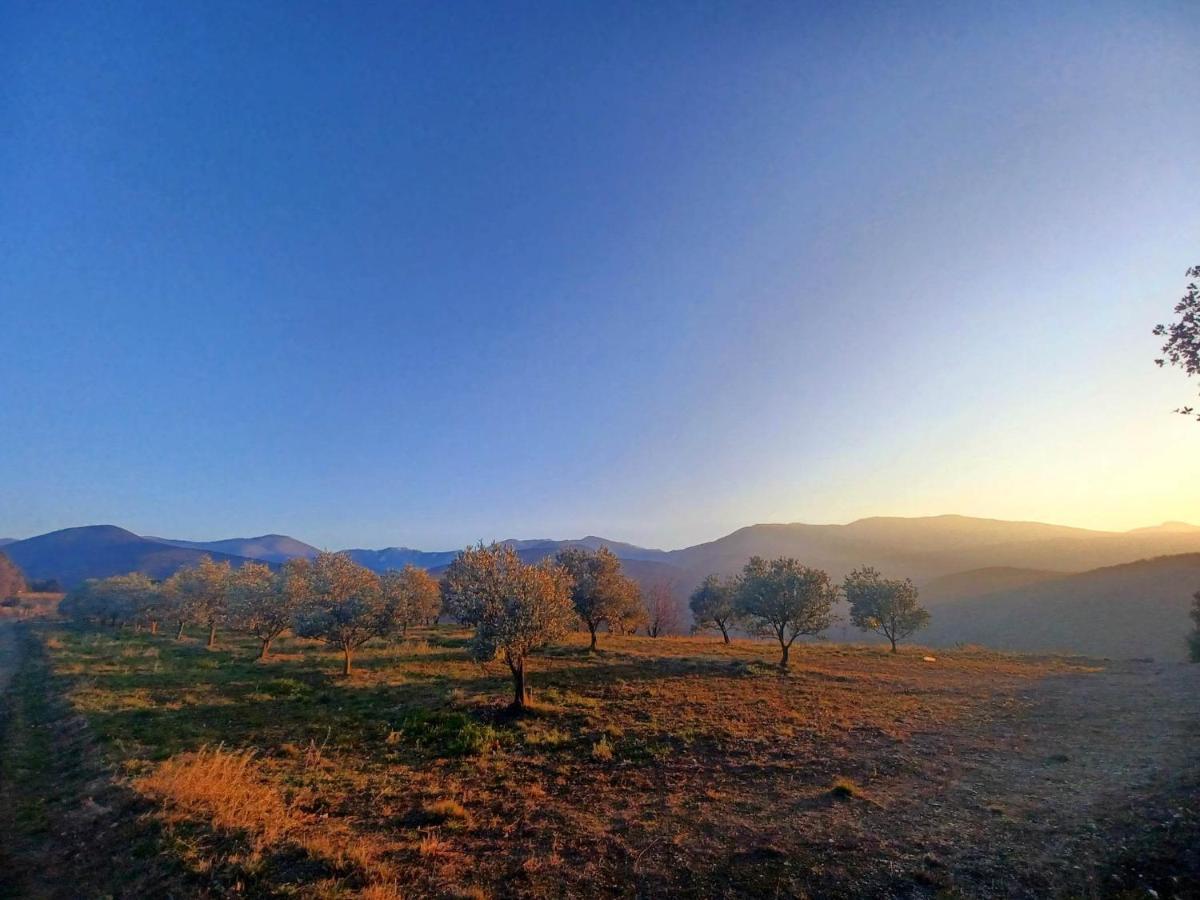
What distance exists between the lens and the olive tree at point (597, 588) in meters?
50.6

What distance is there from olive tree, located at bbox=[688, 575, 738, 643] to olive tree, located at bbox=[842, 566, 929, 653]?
14.9 m

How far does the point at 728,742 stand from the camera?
21.4 meters

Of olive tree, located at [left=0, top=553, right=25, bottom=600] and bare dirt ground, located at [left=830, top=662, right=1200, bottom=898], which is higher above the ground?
olive tree, located at [left=0, top=553, right=25, bottom=600]

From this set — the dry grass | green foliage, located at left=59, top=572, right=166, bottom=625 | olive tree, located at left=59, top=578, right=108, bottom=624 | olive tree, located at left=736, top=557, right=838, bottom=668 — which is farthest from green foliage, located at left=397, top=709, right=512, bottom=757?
olive tree, located at left=59, top=578, right=108, bottom=624

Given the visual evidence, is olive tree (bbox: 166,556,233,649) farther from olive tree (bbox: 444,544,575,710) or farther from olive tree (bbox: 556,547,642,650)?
olive tree (bbox: 444,544,575,710)

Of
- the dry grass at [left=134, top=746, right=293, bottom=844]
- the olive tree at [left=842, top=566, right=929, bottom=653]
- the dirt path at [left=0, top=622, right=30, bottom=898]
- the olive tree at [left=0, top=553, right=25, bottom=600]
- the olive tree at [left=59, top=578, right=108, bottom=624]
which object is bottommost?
the olive tree at [left=842, top=566, right=929, bottom=653]

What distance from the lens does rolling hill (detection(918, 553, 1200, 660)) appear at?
8031 centimetres

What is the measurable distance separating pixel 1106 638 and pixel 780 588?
8056 cm

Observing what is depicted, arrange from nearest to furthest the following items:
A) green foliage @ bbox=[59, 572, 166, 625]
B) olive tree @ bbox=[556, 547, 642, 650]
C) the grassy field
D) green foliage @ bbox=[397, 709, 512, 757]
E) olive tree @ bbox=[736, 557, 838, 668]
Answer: the grassy field
green foliage @ bbox=[397, 709, 512, 757]
olive tree @ bbox=[736, 557, 838, 668]
olive tree @ bbox=[556, 547, 642, 650]
green foliage @ bbox=[59, 572, 166, 625]

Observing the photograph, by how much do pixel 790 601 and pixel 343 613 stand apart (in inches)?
1495

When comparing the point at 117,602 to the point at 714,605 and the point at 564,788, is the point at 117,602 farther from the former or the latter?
the point at 564,788

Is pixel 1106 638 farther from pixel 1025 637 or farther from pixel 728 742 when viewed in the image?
pixel 728 742

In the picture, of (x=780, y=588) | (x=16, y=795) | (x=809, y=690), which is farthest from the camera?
(x=780, y=588)

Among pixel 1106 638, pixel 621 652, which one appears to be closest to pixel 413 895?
pixel 621 652
